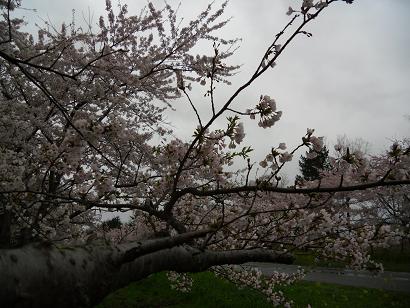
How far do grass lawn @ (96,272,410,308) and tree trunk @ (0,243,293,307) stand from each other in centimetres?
658

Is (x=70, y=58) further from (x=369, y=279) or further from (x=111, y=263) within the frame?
(x=369, y=279)

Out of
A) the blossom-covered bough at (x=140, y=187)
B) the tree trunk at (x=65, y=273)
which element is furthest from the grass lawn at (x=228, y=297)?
the tree trunk at (x=65, y=273)

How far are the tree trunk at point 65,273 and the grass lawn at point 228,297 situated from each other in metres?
6.58

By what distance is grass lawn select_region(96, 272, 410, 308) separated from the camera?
8156 millimetres

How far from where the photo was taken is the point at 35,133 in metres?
6.36

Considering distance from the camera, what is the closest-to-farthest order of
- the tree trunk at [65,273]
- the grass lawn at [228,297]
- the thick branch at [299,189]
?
the tree trunk at [65,273]
the thick branch at [299,189]
the grass lawn at [228,297]

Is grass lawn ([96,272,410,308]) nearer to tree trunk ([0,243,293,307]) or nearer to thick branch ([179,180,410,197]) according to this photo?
thick branch ([179,180,410,197])

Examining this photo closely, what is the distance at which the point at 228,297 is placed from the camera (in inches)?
334

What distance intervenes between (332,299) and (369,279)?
551 cm

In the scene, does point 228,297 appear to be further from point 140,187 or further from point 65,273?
point 65,273

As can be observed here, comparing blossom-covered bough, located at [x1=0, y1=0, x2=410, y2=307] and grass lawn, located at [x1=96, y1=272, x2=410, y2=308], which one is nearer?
blossom-covered bough, located at [x1=0, y1=0, x2=410, y2=307]

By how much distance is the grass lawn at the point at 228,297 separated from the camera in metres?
8.16

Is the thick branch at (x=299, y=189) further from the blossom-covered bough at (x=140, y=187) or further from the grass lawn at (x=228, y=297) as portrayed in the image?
the grass lawn at (x=228, y=297)

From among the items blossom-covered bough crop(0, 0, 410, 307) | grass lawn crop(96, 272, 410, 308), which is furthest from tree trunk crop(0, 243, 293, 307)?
grass lawn crop(96, 272, 410, 308)
